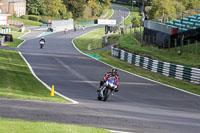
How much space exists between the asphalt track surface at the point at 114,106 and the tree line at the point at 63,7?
94637 millimetres

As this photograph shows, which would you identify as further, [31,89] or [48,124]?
[31,89]

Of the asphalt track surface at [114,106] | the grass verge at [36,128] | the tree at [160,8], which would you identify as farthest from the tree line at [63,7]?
the grass verge at [36,128]

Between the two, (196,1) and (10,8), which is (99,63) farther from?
(10,8)

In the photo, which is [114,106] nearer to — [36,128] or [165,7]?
[36,128]

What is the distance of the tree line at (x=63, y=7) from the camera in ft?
433

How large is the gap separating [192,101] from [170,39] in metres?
28.0

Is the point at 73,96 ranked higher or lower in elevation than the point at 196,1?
lower

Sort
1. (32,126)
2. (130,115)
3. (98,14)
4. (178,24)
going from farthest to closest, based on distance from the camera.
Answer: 1. (98,14)
2. (178,24)
3. (130,115)
4. (32,126)

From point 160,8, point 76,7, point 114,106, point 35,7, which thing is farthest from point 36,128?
point 76,7

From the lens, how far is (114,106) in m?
18.3

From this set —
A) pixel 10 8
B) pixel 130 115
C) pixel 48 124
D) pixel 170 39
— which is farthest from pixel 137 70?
pixel 10 8

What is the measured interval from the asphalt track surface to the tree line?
94637mm

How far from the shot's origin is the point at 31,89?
23.6 m

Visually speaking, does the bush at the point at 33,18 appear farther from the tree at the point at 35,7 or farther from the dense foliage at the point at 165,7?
the dense foliage at the point at 165,7
